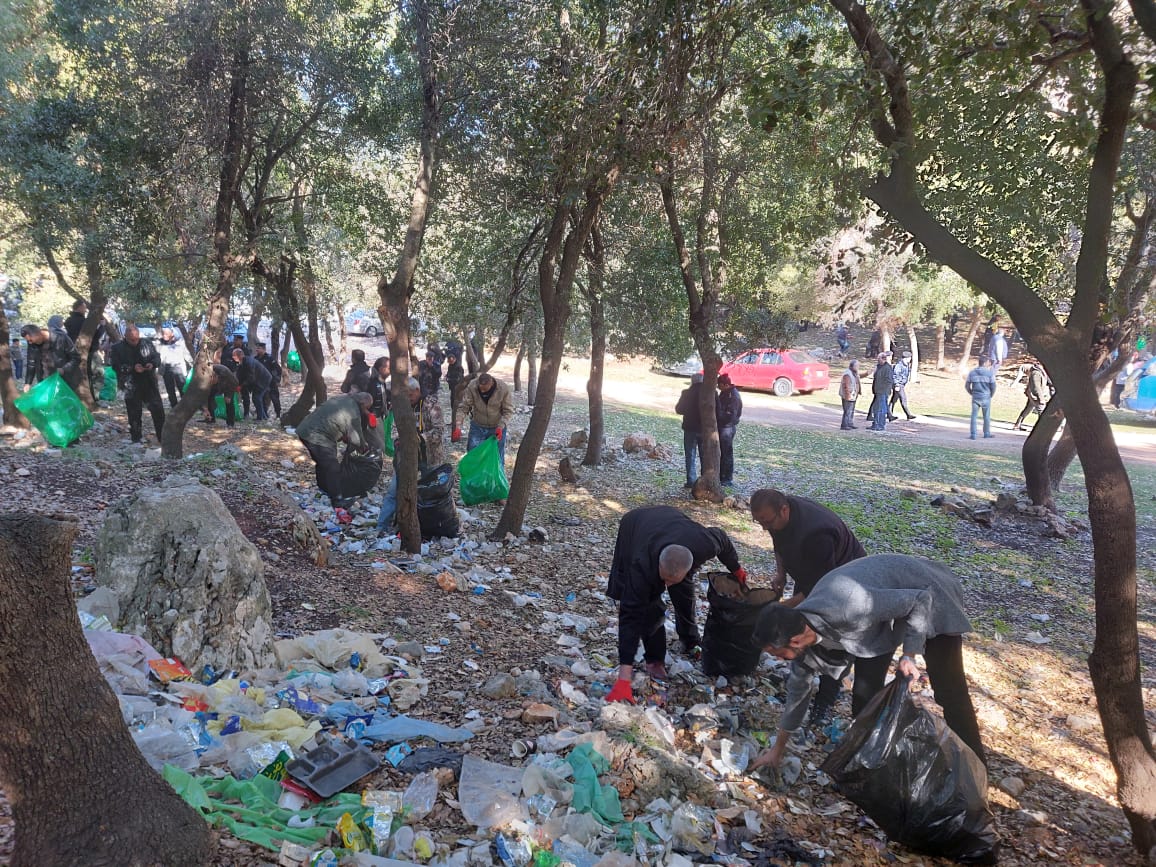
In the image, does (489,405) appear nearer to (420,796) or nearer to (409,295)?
(409,295)

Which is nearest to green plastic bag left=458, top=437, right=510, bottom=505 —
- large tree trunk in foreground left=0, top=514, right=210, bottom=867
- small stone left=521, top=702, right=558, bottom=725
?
small stone left=521, top=702, right=558, bottom=725

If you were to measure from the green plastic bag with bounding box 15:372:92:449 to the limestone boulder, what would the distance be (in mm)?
6736

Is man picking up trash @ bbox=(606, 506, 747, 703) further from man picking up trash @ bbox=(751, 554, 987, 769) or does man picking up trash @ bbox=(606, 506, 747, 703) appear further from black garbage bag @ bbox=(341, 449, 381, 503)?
black garbage bag @ bbox=(341, 449, 381, 503)

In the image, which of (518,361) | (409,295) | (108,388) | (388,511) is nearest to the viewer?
(409,295)

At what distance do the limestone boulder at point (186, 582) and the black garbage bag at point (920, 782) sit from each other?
338cm

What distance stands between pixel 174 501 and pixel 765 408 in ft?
68.9

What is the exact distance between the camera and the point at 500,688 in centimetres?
474

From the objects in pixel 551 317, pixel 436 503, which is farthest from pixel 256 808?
pixel 551 317

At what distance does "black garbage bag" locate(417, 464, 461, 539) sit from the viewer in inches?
315

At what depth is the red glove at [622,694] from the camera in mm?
4656

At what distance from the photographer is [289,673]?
469 cm

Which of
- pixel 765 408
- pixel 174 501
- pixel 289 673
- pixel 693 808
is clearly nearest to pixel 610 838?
pixel 693 808

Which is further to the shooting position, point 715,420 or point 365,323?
point 365,323

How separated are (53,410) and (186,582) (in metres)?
7.43
